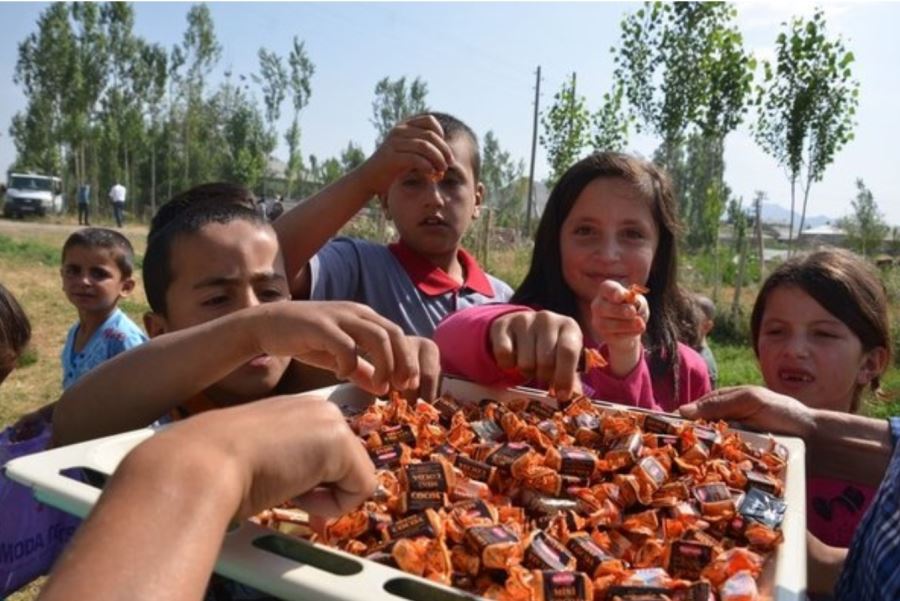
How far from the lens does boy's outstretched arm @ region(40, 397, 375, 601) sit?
0.48m

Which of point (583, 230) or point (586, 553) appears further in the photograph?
point (583, 230)

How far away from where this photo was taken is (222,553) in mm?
642

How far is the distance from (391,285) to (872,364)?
1.33 metres

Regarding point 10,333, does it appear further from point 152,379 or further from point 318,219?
point 152,379

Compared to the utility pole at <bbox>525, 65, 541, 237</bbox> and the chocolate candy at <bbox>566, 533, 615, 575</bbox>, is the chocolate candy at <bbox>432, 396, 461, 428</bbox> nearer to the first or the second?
the chocolate candy at <bbox>566, 533, 615, 575</bbox>

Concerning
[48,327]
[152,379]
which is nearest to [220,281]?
[152,379]

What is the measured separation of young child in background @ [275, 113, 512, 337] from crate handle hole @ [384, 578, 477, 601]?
1.25m

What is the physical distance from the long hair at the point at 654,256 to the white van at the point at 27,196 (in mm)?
24832

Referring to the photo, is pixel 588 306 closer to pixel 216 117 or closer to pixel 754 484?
pixel 754 484

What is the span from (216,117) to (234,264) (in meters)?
36.2

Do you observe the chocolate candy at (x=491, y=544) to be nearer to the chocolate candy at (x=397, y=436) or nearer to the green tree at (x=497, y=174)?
the chocolate candy at (x=397, y=436)

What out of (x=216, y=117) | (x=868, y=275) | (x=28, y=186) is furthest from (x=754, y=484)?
(x=216, y=117)

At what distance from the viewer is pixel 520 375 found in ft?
4.40

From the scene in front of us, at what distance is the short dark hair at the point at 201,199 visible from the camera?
5.65ft
